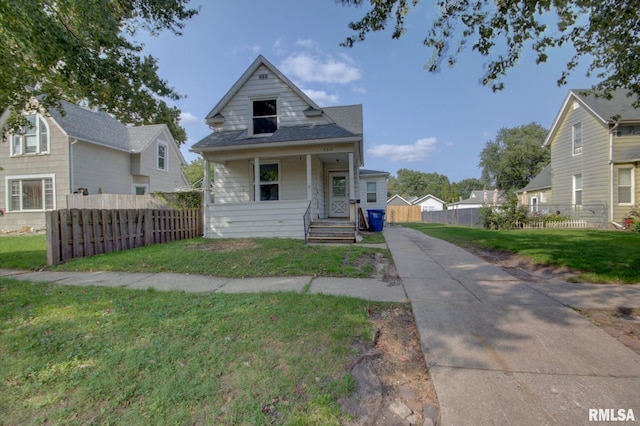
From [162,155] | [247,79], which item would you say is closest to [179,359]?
[247,79]

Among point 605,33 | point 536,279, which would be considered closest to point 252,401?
point 536,279

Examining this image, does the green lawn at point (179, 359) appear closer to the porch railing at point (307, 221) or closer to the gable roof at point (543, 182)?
the porch railing at point (307, 221)

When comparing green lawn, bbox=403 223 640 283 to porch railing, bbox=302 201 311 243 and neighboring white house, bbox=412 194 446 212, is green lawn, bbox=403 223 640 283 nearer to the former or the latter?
porch railing, bbox=302 201 311 243

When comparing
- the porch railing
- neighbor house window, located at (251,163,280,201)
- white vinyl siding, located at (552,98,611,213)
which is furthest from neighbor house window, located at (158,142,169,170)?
white vinyl siding, located at (552,98,611,213)

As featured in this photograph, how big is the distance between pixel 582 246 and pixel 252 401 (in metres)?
9.41

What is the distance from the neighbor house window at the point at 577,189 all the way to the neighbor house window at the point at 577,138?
1.45 metres

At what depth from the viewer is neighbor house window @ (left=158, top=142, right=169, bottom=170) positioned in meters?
20.4

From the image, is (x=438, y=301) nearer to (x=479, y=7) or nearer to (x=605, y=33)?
(x=479, y=7)

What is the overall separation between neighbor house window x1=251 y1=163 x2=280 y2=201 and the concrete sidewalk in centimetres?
858

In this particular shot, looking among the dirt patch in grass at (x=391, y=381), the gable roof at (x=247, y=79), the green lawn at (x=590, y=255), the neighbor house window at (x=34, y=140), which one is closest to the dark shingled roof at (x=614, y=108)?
the green lawn at (x=590, y=255)

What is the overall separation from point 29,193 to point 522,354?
849 inches

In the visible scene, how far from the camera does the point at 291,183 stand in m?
12.4

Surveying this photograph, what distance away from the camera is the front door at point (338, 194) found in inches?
565

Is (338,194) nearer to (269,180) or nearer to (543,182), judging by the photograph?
(269,180)
